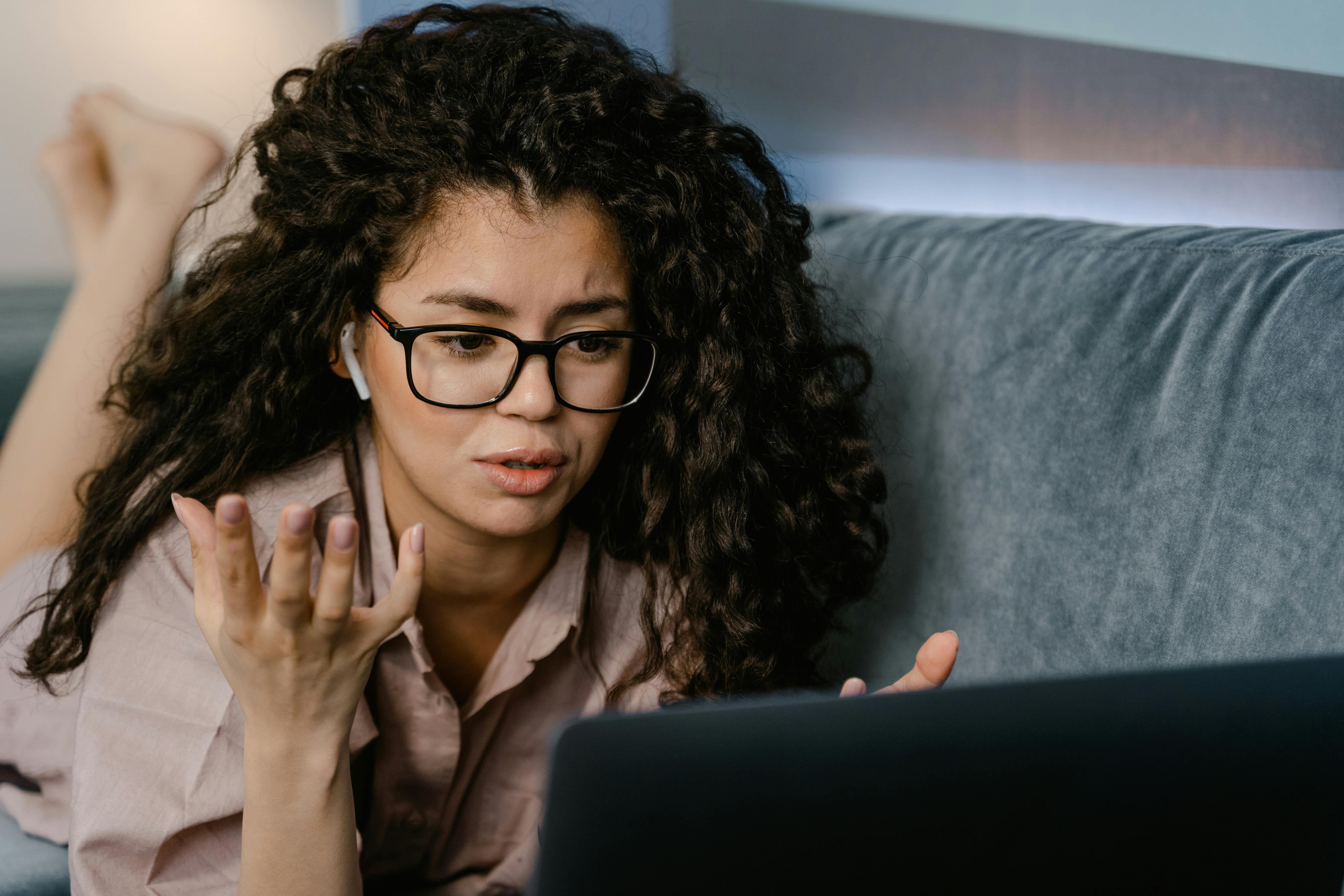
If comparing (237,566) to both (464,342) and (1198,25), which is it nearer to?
(464,342)

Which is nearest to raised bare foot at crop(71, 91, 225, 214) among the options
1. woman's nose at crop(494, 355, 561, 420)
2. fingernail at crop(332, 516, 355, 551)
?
woman's nose at crop(494, 355, 561, 420)

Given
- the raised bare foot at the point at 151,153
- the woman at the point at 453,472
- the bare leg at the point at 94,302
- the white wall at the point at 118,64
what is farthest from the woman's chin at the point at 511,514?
the white wall at the point at 118,64

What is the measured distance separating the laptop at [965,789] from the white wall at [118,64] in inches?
80.1

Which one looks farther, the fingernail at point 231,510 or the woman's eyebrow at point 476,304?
the woman's eyebrow at point 476,304

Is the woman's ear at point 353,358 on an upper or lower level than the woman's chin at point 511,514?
upper

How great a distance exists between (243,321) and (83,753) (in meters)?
0.45

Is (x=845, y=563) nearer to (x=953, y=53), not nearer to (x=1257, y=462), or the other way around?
(x=1257, y=462)

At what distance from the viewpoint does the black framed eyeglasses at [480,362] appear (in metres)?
0.89

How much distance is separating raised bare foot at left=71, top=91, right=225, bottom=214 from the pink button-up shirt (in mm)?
728

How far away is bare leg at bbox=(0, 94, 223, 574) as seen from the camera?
5.02 feet

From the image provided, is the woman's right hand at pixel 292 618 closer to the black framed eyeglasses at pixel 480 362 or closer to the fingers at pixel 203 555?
the fingers at pixel 203 555

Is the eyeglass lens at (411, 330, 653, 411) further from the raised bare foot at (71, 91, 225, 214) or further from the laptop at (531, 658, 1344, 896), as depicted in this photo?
the raised bare foot at (71, 91, 225, 214)

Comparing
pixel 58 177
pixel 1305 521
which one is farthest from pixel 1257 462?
pixel 58 177

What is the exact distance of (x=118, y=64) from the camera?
2262mm
